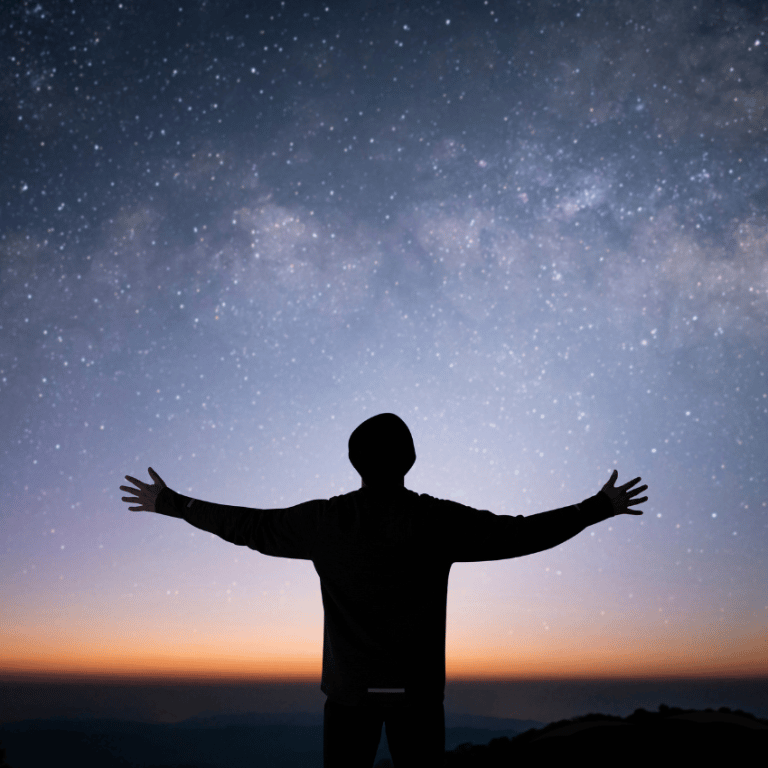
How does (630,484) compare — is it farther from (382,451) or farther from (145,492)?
(145,492)

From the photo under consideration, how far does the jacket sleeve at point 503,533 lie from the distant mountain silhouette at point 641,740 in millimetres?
1378

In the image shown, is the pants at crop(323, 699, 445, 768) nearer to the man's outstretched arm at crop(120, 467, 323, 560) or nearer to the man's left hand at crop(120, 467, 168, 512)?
the man's outstretched arm at crop(120, 467, 323, 560)

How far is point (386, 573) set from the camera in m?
2.00

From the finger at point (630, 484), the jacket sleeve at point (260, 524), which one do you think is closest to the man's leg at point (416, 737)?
the jacket sleeve at point (260, 524)

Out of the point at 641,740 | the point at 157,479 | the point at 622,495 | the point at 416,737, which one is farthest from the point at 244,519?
the point at 641,740

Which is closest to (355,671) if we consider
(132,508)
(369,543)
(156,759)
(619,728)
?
(369,543)

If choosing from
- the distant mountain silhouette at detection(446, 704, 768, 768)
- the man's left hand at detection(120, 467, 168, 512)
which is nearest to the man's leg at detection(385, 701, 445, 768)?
the distant mountain silhouette at detection(446, 704, 768, 768)

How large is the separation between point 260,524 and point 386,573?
1.93ft

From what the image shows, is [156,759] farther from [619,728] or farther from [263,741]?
[619,728]

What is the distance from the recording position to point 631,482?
2.55 metres

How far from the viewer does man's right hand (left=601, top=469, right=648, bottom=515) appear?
245 cm

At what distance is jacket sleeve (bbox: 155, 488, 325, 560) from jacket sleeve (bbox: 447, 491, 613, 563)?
555 mm

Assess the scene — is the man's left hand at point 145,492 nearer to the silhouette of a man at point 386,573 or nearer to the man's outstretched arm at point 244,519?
the man's outstretched arm at point 244,519

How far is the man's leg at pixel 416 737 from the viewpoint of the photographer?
1.88m
